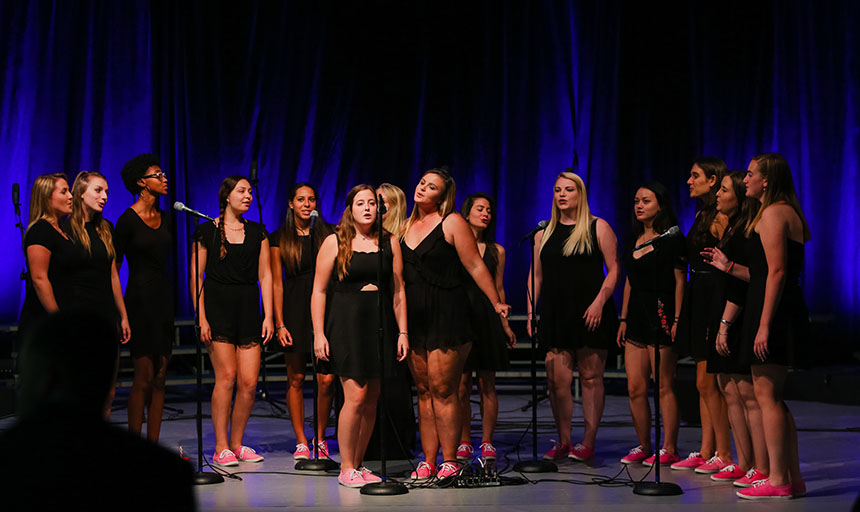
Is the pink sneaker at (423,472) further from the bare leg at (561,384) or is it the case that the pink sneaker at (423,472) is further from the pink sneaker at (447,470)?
the bare leg at (561,384)

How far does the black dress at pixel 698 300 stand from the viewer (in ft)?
17.0

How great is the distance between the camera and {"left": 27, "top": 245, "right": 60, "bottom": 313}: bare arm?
507cm

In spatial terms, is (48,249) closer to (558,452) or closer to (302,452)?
(302,452)

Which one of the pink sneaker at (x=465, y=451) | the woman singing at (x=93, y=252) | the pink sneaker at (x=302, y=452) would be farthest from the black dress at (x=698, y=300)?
the woman singing at (x=93, y=252)

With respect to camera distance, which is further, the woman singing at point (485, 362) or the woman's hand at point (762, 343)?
the woman singing at point (485, 362)

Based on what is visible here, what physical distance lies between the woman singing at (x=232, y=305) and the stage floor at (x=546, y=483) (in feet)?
1.22

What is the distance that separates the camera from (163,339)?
5398mm

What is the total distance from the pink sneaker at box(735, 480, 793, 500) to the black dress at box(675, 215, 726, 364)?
812 millimetres

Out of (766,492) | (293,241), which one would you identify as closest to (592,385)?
(766,492)

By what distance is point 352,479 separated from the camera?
4965 mm

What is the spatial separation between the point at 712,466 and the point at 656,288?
3.34ft

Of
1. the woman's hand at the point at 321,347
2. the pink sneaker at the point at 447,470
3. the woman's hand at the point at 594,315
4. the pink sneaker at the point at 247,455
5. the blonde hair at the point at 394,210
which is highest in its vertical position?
the blonde hair at the point at 394,210

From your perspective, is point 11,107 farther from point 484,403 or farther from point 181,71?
point 484,403

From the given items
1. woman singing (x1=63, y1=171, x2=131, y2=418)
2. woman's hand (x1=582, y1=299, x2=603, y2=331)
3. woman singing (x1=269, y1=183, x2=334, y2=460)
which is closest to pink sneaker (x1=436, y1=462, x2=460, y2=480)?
woman singing (x1=269, y1=183, x2=334, y2=460)
